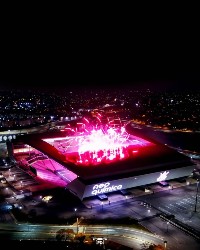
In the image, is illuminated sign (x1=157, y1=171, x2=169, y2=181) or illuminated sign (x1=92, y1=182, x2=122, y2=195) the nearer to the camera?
illuminated sign (x1=92, y1=182, x2=122, y2=195)

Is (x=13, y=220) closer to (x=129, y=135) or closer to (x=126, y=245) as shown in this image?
(x=126, y=245)

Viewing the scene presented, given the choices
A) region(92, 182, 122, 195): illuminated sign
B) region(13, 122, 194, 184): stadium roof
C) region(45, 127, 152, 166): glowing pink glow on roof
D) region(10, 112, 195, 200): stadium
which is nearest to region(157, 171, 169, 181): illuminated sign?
region(10, 112, 195, 200): stadium

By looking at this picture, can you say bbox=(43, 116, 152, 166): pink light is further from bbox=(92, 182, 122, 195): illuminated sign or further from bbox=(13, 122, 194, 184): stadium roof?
bbox=(92, 182, 122, 195): illuminated sign

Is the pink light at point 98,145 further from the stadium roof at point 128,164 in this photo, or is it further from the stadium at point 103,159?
the stadium roof at point 128,164

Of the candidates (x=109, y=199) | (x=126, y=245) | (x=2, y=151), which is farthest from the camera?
(x=2, y=151)

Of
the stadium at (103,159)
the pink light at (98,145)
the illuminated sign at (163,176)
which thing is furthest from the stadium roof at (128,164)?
the pink light at (98,145)

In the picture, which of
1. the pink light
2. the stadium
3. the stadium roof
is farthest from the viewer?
the pink light

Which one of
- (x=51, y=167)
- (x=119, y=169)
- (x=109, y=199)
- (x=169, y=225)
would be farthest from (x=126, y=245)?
(x=51, y=167)

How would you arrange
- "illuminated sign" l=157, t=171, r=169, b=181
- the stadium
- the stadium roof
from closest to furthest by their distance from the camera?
1. the stadium
2. the stadium roof
3. "illuminated sign" l=157, t=171, r=169, b=181
